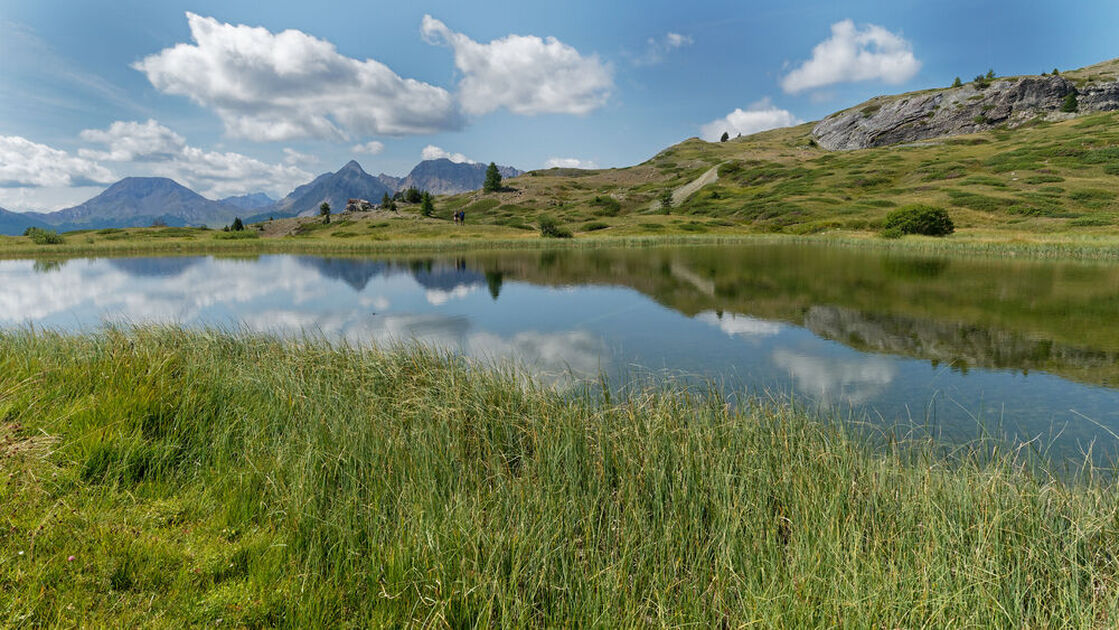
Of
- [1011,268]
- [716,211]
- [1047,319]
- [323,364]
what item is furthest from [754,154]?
[323,364]

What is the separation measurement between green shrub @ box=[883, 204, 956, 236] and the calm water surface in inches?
913

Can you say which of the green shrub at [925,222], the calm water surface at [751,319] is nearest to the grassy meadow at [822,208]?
the green shrub at [925,222]

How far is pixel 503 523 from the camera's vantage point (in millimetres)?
5578

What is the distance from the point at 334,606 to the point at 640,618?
9.08 ft

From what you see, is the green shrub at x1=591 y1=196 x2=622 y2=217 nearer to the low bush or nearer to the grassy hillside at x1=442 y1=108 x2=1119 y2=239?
the grassy hillside at x1=442 y1=108 x2=1119 y2=239

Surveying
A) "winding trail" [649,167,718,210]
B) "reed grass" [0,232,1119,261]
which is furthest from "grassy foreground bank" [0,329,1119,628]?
"winding trail" [649,167,718,210]

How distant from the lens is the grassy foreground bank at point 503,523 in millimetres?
4297

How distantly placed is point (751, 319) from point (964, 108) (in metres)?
191

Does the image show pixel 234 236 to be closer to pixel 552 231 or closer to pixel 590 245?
pixel 552 231

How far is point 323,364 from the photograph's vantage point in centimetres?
1227

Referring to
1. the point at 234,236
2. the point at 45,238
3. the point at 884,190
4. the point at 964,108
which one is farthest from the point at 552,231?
the point at 964,108

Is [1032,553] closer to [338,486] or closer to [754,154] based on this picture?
[338,486]

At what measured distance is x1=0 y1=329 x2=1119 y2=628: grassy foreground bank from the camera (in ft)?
14.1

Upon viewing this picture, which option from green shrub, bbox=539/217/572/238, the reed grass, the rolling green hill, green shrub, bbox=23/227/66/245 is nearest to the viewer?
the reed grass
